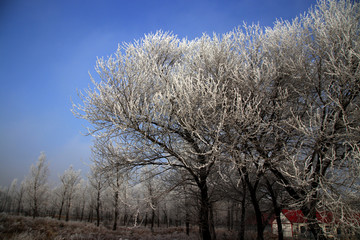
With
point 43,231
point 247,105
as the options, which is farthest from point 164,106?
point 43,231

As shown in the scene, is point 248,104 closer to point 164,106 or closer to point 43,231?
point 164,106

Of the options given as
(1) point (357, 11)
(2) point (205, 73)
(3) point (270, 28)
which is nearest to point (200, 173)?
(2) point (205, 73)

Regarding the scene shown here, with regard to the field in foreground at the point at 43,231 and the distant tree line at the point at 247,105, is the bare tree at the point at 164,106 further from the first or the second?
the field in foreground at the point at 43,231

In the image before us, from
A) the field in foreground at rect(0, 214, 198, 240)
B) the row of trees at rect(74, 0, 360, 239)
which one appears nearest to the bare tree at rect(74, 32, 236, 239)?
the row of trees at rect(74, 0, 360, 239)

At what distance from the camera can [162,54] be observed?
28.1 feet

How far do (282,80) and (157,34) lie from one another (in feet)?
17.7

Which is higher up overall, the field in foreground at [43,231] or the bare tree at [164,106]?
the bare tree at [164,106]

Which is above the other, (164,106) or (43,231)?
(164,106)

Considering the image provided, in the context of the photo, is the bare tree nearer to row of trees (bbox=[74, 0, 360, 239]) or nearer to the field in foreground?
row of trees (bbox=[74, 0, 360, 239])

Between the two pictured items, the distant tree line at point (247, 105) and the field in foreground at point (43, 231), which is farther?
the field in foreground at point (43, 231)

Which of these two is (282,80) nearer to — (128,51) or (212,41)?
(212,41)

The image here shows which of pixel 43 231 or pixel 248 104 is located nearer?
pixel 248 104

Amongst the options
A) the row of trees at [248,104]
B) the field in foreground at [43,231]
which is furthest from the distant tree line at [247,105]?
the field in foreground at [43,231]

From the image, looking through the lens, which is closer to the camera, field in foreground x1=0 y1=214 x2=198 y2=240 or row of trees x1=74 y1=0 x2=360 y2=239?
row of trees x1=74 y1=0 x2=360 y2=239
